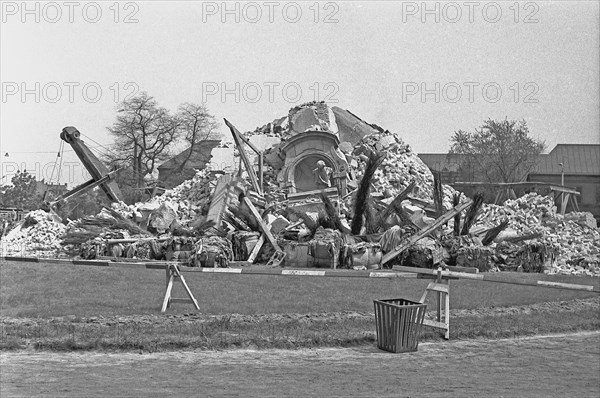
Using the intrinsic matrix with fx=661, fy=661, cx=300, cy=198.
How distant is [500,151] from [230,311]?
42960mm

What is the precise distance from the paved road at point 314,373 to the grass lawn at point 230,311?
0.52m

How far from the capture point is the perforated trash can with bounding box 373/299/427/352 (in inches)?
334

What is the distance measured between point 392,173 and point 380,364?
2426 centimetres

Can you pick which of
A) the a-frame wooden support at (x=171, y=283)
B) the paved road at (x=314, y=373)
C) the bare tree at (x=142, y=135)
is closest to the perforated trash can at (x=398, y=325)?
the paved road at (x=314, y=373)

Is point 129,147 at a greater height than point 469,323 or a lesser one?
greater

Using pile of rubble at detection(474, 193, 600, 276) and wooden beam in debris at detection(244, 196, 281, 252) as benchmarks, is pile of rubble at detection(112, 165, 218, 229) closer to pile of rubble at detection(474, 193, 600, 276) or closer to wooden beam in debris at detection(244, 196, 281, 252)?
wooden beam in debris at detection(244, 196, 281, 252)

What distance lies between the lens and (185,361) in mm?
7957

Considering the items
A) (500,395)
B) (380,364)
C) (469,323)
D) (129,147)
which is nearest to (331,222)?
(469,323)

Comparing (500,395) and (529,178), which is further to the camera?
(529,178)

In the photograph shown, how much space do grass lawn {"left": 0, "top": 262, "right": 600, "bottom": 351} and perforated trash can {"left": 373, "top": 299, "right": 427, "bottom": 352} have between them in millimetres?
625

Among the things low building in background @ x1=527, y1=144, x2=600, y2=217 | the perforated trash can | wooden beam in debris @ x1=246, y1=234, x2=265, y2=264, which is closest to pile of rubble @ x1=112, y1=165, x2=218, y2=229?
wooden beam in debris @ x1=246, y1=234, x2=265, y2=264

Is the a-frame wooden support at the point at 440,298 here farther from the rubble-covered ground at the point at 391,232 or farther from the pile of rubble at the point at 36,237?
the pile of rubble at the point at 36,237

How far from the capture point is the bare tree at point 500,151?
164 ft

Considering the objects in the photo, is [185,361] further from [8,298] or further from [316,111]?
[316,111]
